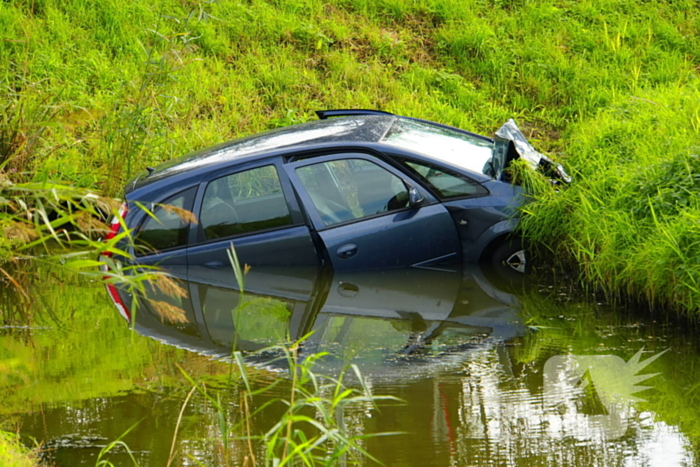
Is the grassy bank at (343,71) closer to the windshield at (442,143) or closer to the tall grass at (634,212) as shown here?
the tall grass at (634,212)

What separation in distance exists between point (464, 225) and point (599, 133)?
6.67 feet

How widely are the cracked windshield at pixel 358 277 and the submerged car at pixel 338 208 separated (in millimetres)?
19

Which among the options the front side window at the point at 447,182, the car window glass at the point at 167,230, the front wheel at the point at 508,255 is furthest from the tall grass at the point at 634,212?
the car window glass at the point at 167,230

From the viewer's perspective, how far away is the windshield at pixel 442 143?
6.90 meters

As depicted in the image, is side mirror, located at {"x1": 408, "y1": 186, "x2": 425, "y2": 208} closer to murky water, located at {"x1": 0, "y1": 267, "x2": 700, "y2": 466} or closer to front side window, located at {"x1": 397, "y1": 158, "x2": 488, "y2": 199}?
front side window, located at {"x1": 397, "y1": 158, "x2": 488, "y2": 199}

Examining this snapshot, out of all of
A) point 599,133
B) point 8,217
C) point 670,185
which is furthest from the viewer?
point 599,133

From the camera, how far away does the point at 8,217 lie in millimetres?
3305

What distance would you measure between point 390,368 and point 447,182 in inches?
86.9

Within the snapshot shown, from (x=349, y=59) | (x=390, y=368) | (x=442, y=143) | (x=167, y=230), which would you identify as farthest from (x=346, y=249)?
(x=349, y=59)

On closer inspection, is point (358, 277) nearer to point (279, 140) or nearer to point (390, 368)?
point (279, 140)

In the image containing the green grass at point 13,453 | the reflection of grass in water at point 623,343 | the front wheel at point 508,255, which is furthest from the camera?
the front wheel at point 508,255

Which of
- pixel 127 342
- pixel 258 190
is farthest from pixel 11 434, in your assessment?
pixel 258 190

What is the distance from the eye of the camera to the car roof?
6934 millimetres

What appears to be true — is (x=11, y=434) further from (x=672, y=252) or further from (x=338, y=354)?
(x=672, y=252)
